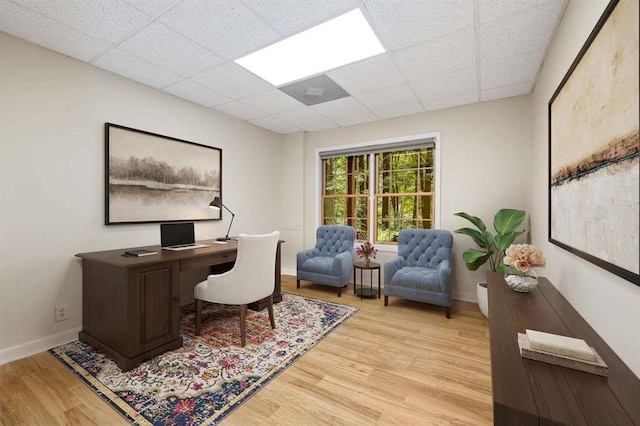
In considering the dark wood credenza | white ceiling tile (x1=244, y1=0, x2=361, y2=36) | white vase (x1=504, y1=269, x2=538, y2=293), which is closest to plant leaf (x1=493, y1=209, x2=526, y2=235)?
white vase (x1=504, y1=269, x2=538, y2=293)

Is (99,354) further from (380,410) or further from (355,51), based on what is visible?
(355,51)

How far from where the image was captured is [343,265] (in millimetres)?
3916

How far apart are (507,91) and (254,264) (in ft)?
11.4

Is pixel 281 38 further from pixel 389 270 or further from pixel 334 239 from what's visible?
pixel 334 239

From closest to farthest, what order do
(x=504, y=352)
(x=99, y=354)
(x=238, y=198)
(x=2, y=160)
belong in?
(x=504, y=352) → (x=2, y=160) → (x=99, y=354) → (x=238, y=198)

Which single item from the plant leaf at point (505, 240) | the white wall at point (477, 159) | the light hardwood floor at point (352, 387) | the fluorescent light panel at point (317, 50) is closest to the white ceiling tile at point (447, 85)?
the white wall at point (477, 159)

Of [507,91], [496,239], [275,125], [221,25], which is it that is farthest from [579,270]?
[275,125]

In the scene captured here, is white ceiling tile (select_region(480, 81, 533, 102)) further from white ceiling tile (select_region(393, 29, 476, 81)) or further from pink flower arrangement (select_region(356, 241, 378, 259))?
pink flower arrangement (select_region(356, 241, 378, 259))

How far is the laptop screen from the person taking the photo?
2923 mm

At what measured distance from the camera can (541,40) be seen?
228 cm

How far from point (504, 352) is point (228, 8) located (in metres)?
2.55

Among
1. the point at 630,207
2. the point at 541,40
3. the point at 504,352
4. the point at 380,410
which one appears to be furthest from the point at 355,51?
the point at 380,410

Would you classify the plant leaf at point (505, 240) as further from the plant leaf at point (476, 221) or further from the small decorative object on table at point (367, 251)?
the small decorative object on table at point (367, 251)

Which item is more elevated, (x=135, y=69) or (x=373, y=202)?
(x=135, y=69)
